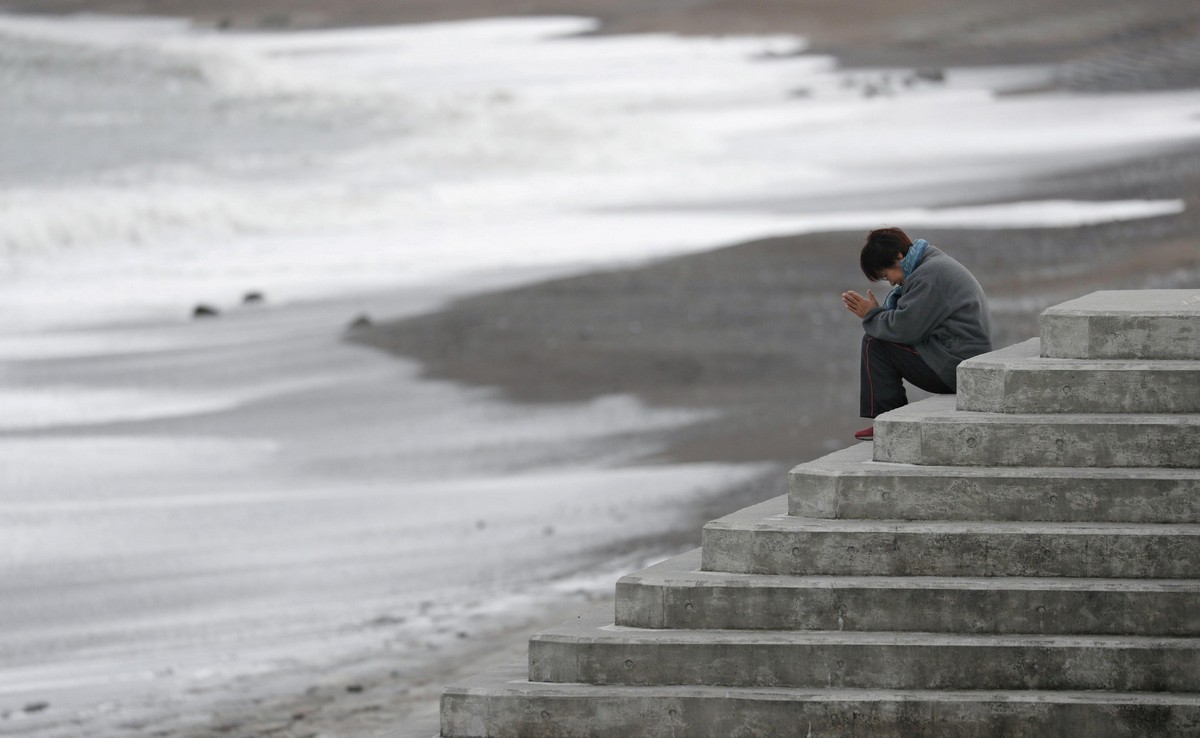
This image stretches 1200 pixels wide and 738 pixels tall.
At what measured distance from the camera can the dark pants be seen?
891cm

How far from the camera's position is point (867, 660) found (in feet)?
23.9

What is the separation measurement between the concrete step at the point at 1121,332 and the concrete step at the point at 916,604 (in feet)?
3.36

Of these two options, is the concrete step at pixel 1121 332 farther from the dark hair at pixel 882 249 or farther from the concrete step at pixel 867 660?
the concrete step at pixel 867 660

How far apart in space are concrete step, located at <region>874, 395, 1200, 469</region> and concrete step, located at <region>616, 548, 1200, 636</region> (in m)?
0.52

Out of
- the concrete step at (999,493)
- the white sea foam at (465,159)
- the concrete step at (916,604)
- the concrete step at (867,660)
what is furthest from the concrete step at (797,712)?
the white sea foam at (465,159)

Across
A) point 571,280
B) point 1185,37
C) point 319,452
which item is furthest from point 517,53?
point 319,452

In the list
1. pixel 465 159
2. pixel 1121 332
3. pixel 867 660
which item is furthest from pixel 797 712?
pixel 465 159

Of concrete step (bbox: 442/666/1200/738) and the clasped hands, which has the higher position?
the clasped hands

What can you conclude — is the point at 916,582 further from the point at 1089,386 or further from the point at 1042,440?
the point at 1089,386

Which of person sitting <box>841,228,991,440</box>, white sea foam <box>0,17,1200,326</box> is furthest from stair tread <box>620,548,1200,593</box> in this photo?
white sea foam <box>0,17,1200,326</box>

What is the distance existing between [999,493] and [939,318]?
142 cm

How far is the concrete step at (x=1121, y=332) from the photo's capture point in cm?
778

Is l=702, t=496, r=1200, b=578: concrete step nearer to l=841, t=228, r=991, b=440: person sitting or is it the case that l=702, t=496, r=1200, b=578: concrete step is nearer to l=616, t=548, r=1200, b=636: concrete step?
l=616, t=548, r=1200, b=636: concrete step

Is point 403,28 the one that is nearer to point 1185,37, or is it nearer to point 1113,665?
point 1185,37
